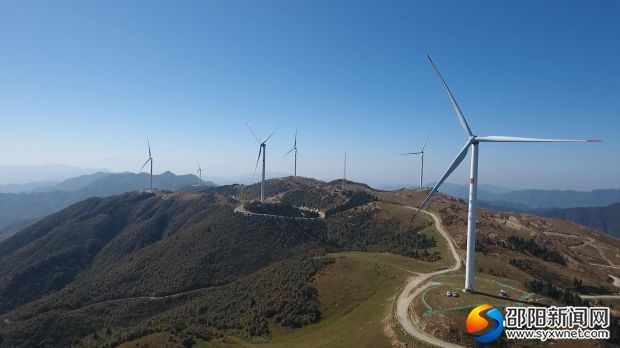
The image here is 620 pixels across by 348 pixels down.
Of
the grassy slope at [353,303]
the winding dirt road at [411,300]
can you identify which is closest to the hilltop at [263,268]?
the grassy slope at [353,303]

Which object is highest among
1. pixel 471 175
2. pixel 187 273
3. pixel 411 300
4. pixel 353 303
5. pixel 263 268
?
pixel 471 175

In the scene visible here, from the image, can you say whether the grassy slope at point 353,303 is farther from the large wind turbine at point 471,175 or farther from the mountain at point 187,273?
the large wind turbine at point 471,175

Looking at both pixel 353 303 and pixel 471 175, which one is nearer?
pixel 471 175

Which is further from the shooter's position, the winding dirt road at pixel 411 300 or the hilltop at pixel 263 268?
the hilltop at pixel 263 268

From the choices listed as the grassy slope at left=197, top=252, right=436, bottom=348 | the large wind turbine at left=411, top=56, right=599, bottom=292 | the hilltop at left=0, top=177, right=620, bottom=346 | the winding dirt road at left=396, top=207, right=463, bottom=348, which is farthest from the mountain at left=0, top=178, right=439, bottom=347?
the large wind turbine at left=411, top=56, right=599, bottom=292

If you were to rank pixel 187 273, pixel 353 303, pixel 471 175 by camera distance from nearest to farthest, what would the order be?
pixel 471 175 < pixel 353 303 < pixel 187 273

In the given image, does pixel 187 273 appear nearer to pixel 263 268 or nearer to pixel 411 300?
pixel 263 268

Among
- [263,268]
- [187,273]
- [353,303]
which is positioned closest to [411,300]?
[353,303]

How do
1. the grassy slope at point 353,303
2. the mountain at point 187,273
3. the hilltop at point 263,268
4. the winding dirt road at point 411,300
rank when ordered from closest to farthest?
the winding dirt road at point 411,300
the grassy slope at point 353,303
the hilltop at point 263,268
the mountain at point 187,273

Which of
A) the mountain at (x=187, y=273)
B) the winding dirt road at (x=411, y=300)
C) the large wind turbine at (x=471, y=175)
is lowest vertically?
the mountain at (x=187, y=273)

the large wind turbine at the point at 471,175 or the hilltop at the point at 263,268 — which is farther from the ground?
the large wind turbine at the point at 471,175
